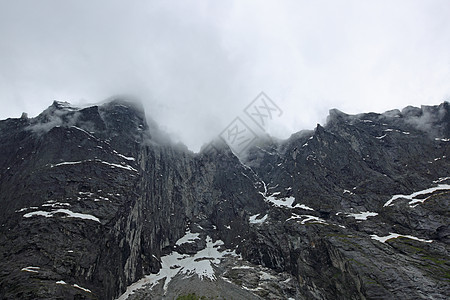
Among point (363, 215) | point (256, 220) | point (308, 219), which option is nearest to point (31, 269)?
point (256, 220)

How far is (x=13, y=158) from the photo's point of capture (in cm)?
9981

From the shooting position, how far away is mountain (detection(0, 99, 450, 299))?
232 feet

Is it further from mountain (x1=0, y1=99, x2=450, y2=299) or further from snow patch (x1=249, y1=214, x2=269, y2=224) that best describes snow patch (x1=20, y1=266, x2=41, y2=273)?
snow patch (x1=249, y1=214, x2=269, y2=224)

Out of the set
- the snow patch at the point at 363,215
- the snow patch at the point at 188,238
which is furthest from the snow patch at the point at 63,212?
the snow patch at the point at 363,215

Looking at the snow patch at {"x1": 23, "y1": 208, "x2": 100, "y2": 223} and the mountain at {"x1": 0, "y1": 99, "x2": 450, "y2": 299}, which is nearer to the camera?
the mountain at {"x1": 0, "y1": 99, "x2": 450, "y2": 299}

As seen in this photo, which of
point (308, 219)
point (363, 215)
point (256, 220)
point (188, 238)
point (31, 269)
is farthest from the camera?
point (188, 238)

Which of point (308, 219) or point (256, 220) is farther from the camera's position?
point (256, 220)

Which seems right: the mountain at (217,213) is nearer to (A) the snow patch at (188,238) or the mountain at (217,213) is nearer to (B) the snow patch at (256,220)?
(A) the snow patch at (188,238)

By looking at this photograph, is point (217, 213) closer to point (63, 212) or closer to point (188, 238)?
point (188, 238)

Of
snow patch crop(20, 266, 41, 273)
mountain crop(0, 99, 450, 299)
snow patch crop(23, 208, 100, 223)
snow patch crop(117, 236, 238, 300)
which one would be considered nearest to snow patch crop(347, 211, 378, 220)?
mountain crop(0, 99, 450, 299)

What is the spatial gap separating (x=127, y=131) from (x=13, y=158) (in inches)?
1611

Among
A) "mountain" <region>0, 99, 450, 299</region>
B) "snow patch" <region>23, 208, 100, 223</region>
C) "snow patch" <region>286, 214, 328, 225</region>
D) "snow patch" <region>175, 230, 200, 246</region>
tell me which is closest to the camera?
"mountain" <region>0, 99, 450, 299</region>

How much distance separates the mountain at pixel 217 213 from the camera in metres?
70.8

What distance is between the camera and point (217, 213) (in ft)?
463
